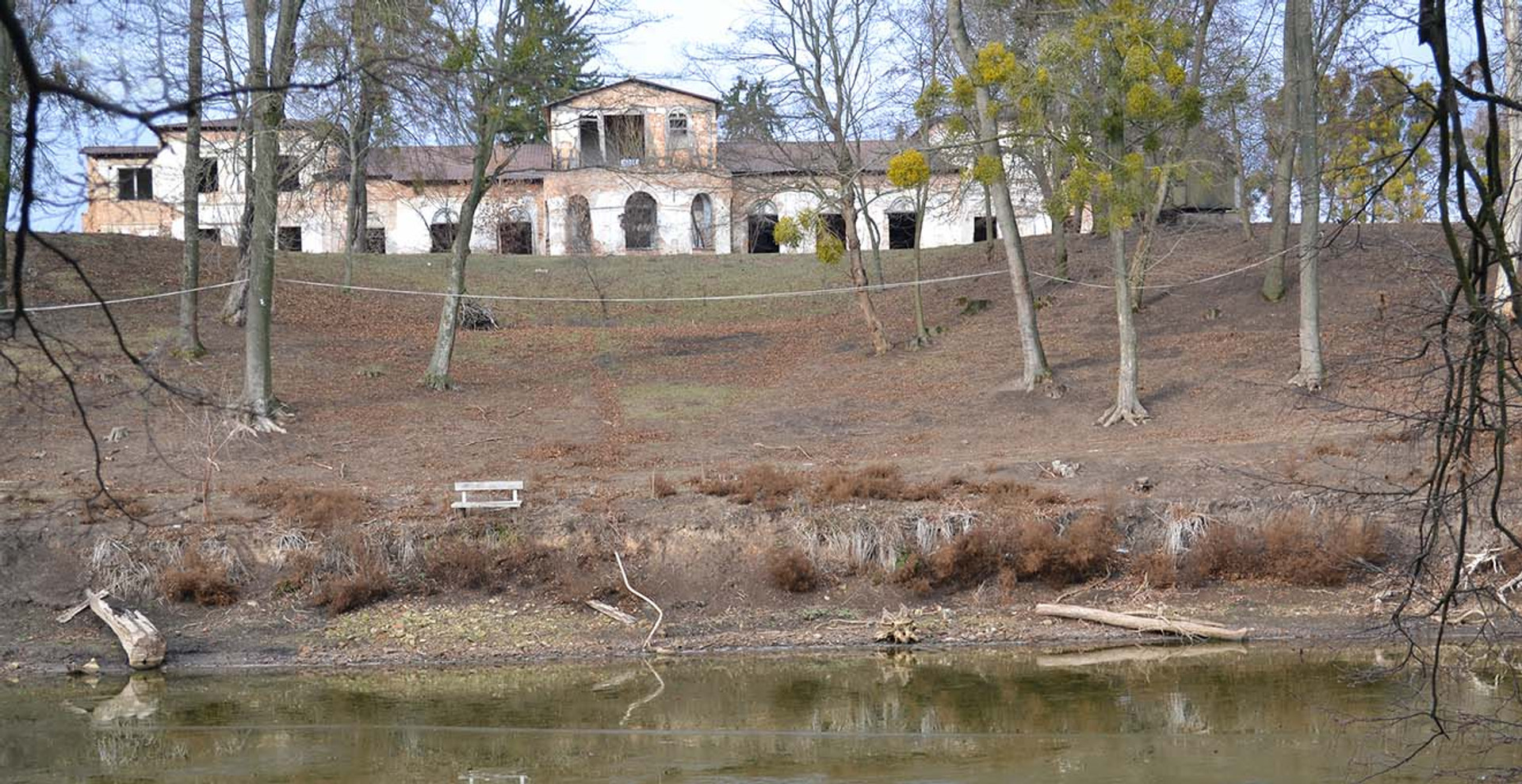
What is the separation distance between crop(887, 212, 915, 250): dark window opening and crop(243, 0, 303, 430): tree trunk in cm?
3125

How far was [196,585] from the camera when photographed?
55.0ft

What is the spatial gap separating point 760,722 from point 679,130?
1346 inches

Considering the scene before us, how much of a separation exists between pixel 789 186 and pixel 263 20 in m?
11.7

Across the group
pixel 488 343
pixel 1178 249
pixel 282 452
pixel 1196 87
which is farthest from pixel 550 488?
pixel 1178 249

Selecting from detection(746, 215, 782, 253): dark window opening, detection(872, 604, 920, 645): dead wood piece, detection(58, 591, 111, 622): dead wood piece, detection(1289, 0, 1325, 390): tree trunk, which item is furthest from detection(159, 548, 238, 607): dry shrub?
detection(746, 215, 782, 253): dark window opening

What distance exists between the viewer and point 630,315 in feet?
122

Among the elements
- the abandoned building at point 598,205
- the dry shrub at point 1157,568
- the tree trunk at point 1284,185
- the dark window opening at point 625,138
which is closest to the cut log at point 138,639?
the dry shrub at point 1157,568

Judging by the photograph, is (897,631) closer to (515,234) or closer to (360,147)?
(360,147)

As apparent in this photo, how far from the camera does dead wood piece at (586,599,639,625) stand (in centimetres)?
1681

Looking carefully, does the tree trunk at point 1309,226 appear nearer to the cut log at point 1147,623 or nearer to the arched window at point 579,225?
the cut log at point 1147,623

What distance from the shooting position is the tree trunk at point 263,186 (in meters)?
21.5

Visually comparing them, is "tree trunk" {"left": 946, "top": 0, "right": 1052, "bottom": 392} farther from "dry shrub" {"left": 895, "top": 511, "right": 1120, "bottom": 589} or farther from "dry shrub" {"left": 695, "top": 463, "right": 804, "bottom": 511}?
"dry shrub" {"left": 895, "top": 511, "right": 1120, "bottom": 589}

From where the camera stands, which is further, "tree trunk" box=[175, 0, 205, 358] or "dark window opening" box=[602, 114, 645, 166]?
"dark window opening" box=[602, 114, 645, 166]

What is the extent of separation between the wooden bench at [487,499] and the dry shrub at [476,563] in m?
0.45
